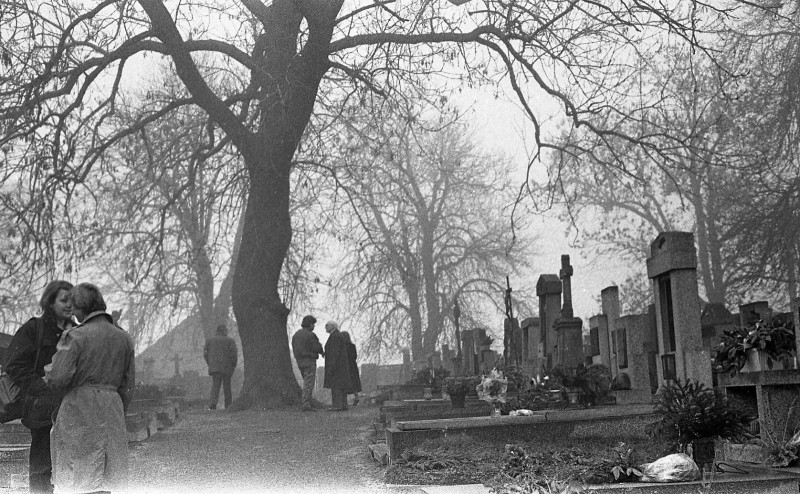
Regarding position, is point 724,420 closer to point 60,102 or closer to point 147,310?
point 60,102

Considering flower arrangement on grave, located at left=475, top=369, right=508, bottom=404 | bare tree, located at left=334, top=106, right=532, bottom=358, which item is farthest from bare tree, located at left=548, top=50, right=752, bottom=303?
flower arrangement on grave, located at left=475, top=369, right=508, bottom=404

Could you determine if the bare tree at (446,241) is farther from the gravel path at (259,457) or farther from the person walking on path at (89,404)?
the person walking on path at (89,404)

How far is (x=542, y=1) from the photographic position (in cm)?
1529

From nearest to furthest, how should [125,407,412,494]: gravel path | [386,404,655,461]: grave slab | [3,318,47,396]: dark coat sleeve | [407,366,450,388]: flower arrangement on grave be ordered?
1. [3,318,47,396]: dark coat sleeve
2. [125,407,412,494]: gravel path
3. [386,404,655,461]: grave slab
4. [407,366,450,388]: flower arrangement on grave

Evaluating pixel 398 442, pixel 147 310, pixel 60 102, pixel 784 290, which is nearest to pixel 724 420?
pixel 398 442

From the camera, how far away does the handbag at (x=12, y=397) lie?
248 inches

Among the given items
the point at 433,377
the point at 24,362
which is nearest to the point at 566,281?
the point at 433,377

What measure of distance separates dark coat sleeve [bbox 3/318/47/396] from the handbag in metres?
0.03

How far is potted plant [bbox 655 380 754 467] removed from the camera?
7.68 metres

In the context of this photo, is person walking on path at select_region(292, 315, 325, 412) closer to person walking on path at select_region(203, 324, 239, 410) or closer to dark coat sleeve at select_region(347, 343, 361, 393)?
dark coat sleeve at select_region(347, 343, 361, 393)

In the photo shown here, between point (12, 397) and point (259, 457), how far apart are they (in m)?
4.25

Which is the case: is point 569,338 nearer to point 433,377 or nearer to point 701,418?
point 433,377

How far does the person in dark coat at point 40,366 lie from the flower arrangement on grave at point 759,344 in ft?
21.5

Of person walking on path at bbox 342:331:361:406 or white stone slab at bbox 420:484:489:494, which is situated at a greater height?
person walking on path at bbox 342:331:361:406
